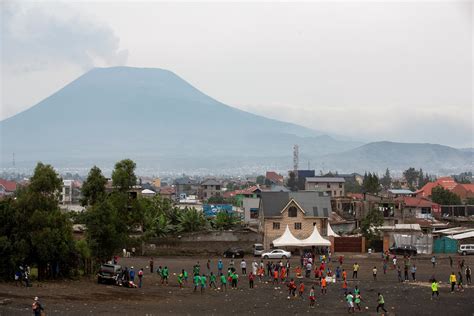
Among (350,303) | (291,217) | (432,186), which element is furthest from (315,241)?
(432,186)

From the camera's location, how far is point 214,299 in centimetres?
3897

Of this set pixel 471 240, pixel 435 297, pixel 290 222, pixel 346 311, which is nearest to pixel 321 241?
pixel 290 222

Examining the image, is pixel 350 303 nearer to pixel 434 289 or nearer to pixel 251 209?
pixel 434 289

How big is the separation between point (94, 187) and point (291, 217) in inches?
949

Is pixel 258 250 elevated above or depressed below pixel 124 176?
below

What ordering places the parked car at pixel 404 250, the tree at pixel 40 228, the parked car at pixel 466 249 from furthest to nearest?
the parked car at pixel 466 249 < the parked car at pixel 404 250 < the tree at pixel 40 228

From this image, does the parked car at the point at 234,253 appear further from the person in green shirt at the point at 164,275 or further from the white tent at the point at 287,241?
the person in green shirt at the point at 164,275

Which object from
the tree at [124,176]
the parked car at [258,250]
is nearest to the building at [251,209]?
the parked car at [258,250]

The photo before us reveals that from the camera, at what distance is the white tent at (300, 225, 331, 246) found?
2420 inches

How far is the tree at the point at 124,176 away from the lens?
161 ft

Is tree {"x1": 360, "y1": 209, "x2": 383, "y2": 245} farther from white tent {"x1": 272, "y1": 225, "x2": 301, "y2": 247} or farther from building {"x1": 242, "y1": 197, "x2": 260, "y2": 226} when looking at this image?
building {"x1": 242, "y1": 197, "x2": 260, "y2": 226}

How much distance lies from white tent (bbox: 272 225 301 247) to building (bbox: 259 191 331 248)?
2.19 metres

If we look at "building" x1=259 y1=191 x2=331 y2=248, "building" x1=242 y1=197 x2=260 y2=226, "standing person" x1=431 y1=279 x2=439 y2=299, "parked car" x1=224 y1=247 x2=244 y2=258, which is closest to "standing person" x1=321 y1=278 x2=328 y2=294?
"standing person" x1=431 y1=279 x2=439 y2=299

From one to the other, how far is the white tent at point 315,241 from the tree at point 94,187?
20400mm
